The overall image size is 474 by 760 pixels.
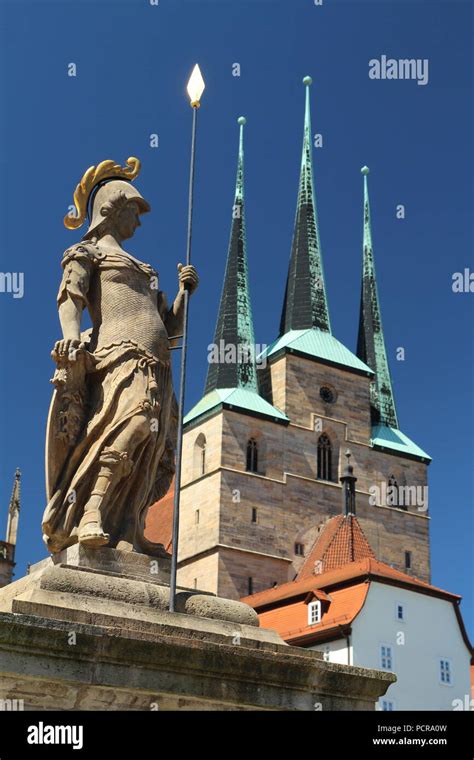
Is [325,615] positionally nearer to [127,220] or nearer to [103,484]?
[127,220]

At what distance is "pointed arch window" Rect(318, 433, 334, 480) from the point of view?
5681 centimetres

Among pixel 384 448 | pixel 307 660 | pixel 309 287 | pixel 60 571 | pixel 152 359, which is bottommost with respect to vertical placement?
pixel 307 660

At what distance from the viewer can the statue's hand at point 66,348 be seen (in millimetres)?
6855

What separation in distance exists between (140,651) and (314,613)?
33.3 m

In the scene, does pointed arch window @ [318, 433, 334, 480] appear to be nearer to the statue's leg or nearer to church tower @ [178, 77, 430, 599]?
church tower @ [178, 77, 430, 599]

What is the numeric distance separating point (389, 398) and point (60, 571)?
58558 mm

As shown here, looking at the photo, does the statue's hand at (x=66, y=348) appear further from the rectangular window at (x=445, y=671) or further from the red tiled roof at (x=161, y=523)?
the red tiled roof at (x=161, y=523)

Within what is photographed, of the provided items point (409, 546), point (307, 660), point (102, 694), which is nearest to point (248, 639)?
point (307, 660)

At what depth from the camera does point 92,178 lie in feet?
25.7

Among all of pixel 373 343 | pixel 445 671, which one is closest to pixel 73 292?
pixel 445 671

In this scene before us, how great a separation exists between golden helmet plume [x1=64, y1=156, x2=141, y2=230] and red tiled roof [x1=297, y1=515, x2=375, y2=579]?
134 ft

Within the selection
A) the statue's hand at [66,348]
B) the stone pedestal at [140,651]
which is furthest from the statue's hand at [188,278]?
the stone pedestal at [140,651]
